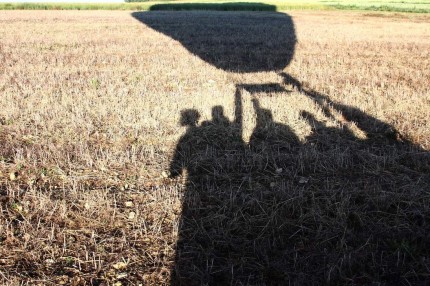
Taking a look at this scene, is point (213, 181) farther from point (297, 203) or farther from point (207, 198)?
point (297, 203)

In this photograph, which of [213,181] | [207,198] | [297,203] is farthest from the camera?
[213,181]

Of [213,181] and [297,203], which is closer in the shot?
[297,203]

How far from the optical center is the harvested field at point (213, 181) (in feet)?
9.62

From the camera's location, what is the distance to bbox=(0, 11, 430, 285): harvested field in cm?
293

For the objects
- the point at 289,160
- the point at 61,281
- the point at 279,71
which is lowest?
the point at 61,281

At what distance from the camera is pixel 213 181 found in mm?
4195

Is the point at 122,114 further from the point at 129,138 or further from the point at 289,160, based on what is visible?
the point at 289,160

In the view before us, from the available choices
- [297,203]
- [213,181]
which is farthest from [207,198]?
[297,203]

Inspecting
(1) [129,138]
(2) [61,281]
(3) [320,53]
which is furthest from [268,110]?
(3) [320,53]

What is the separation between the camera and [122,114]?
613 cm

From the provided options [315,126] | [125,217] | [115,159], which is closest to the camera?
[125,217]

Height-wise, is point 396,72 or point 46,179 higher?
point 396,72

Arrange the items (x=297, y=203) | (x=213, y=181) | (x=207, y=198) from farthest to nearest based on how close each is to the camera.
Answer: (x=213, y=181) < (x=207, y=198) < (x=297, y=203)

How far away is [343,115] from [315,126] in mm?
933
